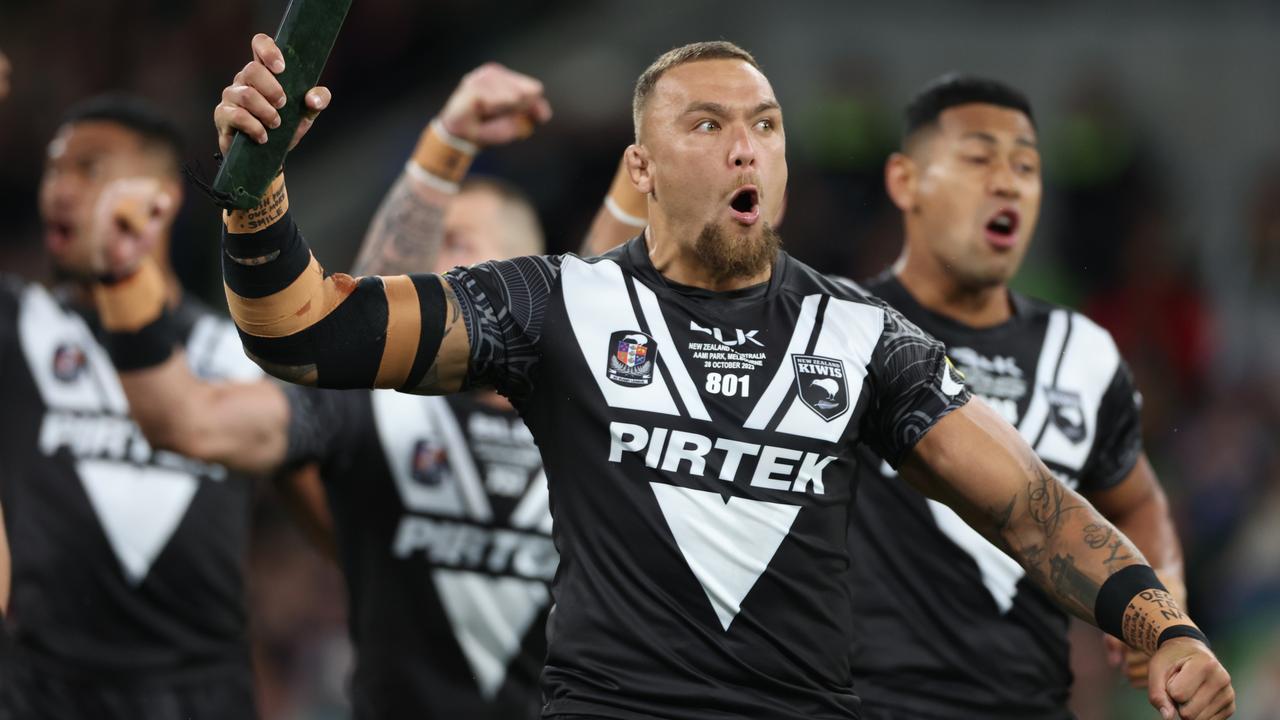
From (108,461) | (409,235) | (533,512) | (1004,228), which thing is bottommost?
(108,461)

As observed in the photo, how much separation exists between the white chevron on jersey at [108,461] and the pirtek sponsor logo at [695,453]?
9.58 ft

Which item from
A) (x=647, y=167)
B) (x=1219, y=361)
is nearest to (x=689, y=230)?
(x=647, y=167)

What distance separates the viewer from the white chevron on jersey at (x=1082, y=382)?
5.29 m

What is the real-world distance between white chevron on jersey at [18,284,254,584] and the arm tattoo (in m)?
1.11

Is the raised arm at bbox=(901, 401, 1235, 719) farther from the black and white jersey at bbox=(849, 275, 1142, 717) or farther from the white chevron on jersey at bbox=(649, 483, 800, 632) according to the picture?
the black and white jersey at bbox=(849, 275, 1142, 717)

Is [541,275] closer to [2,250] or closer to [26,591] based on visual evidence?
[26,591]

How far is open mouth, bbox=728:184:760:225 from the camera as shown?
161 inches

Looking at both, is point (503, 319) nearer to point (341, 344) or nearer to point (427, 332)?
point (427, 332)

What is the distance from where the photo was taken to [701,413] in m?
3.93

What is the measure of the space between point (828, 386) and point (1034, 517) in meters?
0.62

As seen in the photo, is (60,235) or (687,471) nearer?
(687,471)

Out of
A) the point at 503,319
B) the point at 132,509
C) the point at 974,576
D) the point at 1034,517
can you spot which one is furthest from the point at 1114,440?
the point at 132,509

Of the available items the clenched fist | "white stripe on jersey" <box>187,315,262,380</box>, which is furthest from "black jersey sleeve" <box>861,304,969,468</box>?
"white stripe on jersey" <box>187,315,262,380</box>

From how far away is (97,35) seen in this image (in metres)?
12.8
